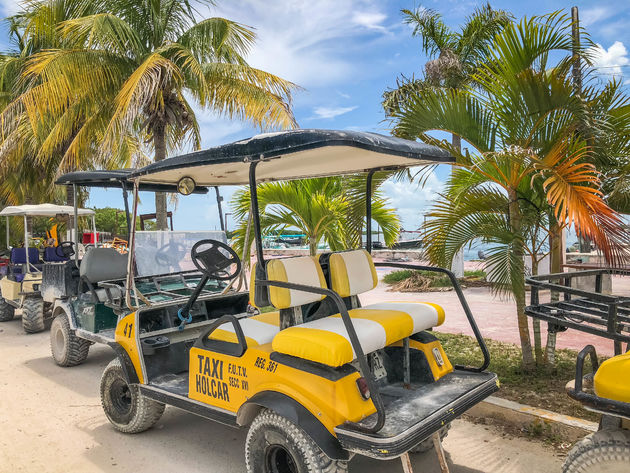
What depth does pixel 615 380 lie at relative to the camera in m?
2.32

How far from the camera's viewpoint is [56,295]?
6.42m

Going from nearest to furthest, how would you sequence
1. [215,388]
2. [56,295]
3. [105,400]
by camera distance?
[215,388] < [105,400] < [56,295]

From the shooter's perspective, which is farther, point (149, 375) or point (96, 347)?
point (96, 347)

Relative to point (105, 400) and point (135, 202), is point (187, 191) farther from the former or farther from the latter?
point (105, 400)

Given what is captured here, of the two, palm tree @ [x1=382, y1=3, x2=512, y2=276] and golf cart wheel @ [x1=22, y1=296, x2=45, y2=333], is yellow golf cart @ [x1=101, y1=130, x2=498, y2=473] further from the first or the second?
palm tree @ [x1=382, y1=3, x2=512, y2=276]

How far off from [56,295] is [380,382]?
4.77m

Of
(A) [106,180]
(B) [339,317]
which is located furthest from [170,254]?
(B) [339,317]

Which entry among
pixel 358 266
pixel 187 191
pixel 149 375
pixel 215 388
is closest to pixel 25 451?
pixel 149 375

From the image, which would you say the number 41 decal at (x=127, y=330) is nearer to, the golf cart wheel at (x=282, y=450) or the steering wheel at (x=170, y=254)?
the golf cart wheel at (x=282, y=450)

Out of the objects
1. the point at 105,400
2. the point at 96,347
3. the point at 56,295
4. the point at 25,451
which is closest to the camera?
the point at 25,451

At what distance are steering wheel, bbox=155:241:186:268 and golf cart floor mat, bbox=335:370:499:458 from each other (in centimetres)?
347

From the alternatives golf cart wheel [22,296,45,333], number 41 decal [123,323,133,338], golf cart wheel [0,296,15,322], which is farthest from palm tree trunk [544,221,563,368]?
golf cart wheel [0,296,15,322]

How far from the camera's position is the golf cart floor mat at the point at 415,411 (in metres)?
2.53

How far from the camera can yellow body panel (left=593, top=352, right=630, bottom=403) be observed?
7.50 feet
